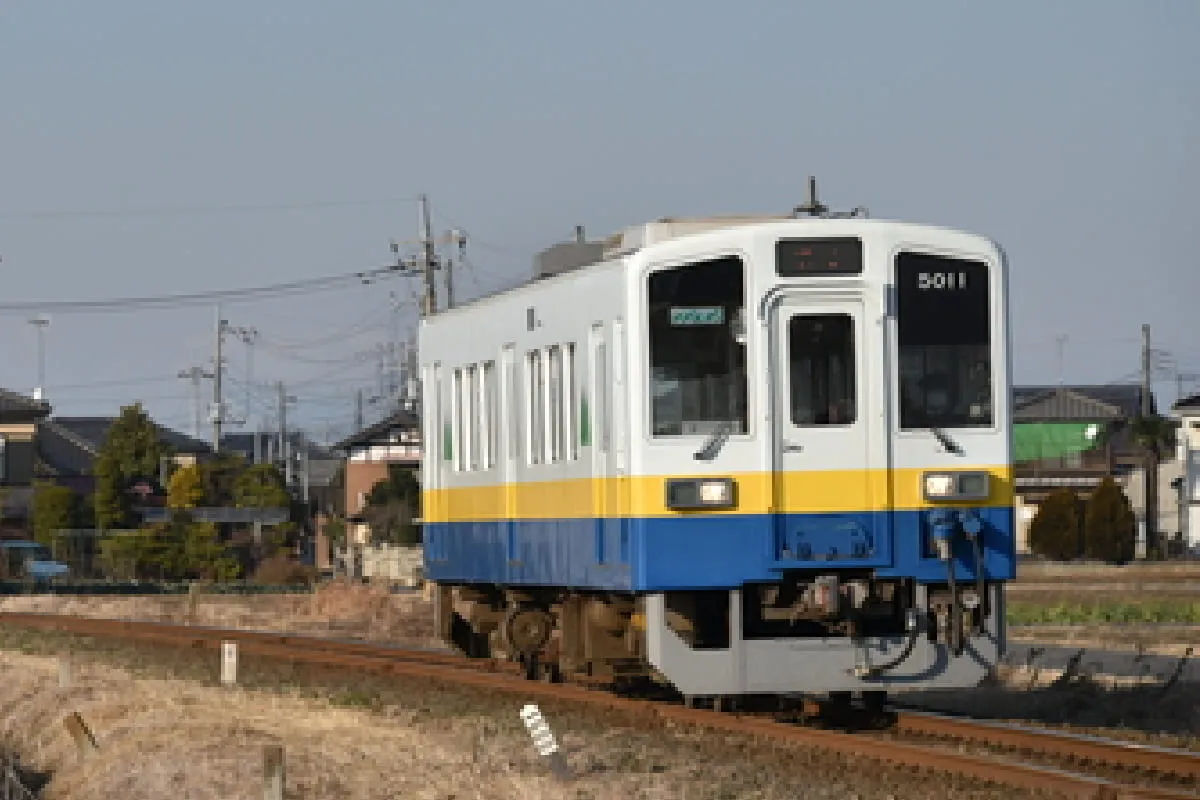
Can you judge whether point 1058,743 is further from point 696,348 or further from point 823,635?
point 696,348

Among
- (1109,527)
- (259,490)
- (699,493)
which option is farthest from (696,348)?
(259,490)

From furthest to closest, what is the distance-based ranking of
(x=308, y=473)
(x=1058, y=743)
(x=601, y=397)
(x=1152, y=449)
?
(x=308, y=473) → (x=1152, y=449) → (x=601, y=397) → (x=1058, y=743)

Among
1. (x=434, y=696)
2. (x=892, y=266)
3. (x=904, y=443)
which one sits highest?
(x=892, y=266)

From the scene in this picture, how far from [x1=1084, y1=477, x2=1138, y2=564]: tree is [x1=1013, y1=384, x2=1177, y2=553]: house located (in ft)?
21.9

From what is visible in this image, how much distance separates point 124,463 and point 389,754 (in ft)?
210

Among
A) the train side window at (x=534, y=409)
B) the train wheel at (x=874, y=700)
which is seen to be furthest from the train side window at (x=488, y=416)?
the train wheel at (x=874, y=700)

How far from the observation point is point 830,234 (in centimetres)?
1430

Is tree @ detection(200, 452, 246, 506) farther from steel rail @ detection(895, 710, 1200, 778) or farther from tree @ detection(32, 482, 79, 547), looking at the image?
steel rail @ detection(895, 710, 1200, 778)

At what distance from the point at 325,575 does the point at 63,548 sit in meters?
7.08

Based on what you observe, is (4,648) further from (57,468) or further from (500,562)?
(57,468)

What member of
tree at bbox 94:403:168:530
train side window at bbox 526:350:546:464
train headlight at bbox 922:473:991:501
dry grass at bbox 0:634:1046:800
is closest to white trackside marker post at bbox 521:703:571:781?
dry grass at bbox 0:634:1046:800

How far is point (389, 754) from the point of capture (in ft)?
43.6

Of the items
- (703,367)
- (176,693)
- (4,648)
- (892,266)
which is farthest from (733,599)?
(4,648)

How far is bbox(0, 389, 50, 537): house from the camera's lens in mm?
83875
